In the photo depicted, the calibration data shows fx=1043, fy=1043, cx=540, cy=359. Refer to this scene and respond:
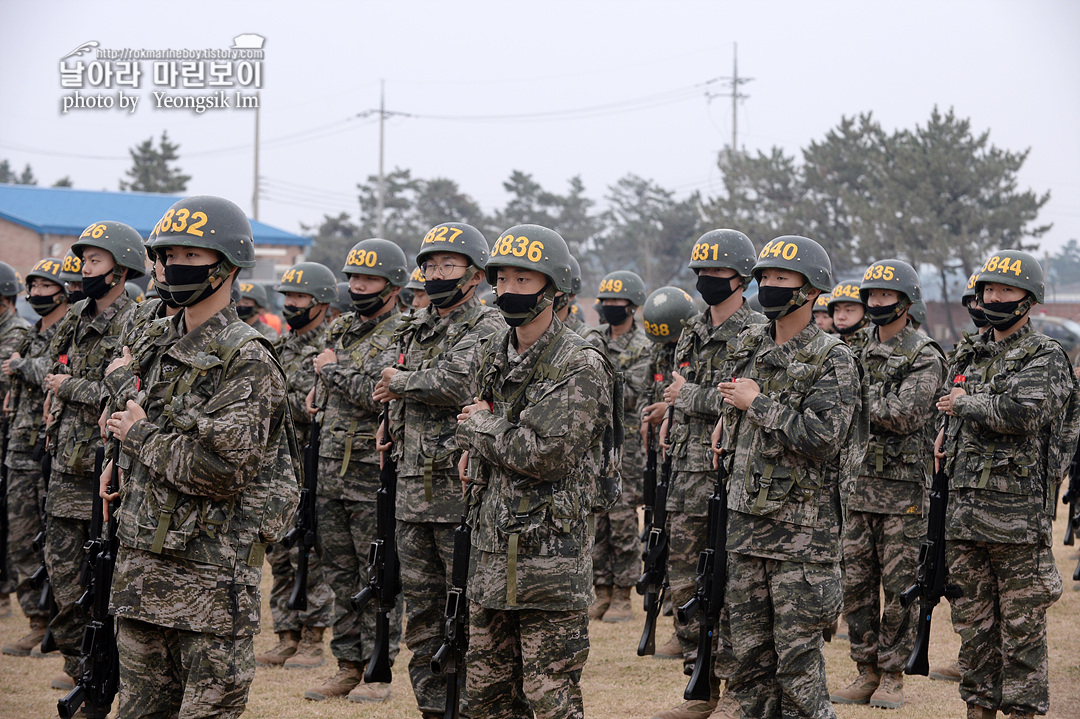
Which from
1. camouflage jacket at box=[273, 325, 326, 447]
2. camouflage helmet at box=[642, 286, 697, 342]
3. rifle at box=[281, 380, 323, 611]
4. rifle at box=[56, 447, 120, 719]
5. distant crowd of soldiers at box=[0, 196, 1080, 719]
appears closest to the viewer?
distant crowd of soldiers at box=[0, 196, 1080, 719]

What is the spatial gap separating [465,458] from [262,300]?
585 cm

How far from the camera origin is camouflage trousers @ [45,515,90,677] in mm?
7141

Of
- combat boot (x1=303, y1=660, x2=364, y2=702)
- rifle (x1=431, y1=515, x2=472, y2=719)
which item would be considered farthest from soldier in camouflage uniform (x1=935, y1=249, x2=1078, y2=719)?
combat boot (x1=303, y1=660, x2=364, y2=702)

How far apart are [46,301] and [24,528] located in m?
1.86

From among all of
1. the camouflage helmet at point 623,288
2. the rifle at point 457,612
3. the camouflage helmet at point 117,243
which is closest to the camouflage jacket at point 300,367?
the camouflage helmet at point 117,243

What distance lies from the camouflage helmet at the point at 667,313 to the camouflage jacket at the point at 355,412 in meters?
2.54

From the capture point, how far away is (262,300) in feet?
34.4

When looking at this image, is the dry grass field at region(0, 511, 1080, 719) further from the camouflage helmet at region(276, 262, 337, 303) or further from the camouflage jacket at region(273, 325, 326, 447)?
the camouflage helmet at region(276, 262, 337, 303)

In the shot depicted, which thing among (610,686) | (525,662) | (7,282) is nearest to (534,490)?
(525,662)

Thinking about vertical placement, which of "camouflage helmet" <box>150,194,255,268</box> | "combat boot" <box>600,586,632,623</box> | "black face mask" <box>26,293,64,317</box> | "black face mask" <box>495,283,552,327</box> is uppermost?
"camouflage helmet" <box>150,194,255,268</box>

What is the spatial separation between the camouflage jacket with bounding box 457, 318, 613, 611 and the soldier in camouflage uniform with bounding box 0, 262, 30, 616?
19.1 feet

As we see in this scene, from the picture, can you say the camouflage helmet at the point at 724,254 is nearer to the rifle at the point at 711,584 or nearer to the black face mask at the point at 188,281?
the rifle at the point at 711,584

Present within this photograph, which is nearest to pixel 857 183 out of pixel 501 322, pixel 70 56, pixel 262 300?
pixel 70 56

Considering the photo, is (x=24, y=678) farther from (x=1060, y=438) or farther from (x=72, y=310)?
(x=1060, y=438)
